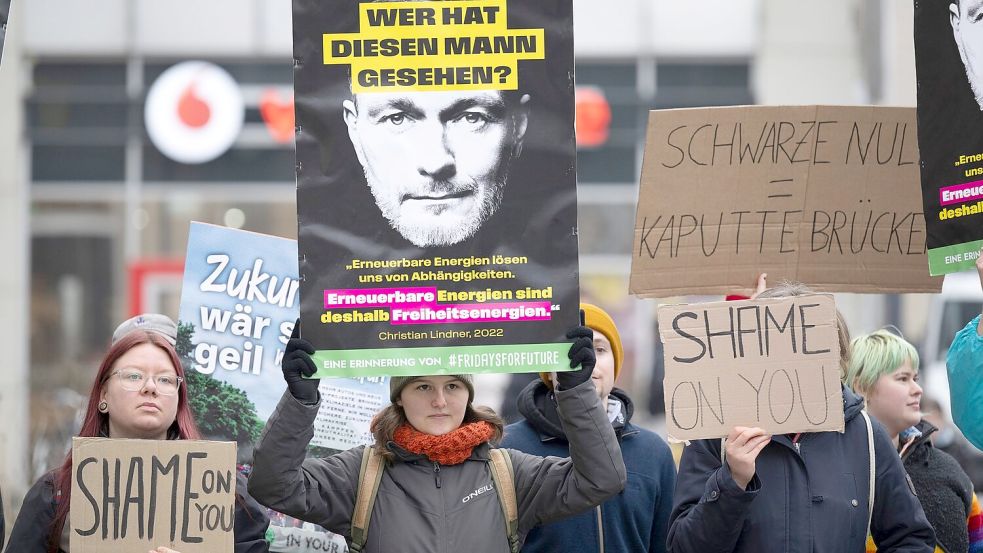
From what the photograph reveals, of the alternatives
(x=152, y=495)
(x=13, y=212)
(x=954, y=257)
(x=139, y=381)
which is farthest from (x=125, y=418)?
(x=13, y=212)

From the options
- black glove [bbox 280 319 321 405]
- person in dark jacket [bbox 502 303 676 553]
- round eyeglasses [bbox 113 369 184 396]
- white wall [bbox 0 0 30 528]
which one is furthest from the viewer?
white wall [bbox 0 0 30 528]

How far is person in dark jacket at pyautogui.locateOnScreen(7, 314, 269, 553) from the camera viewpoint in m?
3.91

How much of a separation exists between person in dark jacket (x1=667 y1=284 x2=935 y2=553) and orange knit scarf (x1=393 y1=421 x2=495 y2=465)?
643 millimetres

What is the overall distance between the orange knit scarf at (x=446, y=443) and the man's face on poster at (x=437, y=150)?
1.95 feet

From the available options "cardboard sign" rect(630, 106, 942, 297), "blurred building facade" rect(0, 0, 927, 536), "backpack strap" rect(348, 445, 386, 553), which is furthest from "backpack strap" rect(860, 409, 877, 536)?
"blurred building facade" rect(0, 0, 927, 536)

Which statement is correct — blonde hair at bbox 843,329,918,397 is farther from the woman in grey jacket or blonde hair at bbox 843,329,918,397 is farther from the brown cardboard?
the brown cardboard

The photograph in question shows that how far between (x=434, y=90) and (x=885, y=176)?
1795mm

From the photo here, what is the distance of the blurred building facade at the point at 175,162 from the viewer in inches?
720

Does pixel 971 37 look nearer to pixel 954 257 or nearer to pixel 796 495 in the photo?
pixel 954 257

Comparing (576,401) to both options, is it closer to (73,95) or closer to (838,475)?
(838,475)

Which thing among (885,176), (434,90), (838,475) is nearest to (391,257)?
(434,90)

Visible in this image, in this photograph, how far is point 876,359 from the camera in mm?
5070

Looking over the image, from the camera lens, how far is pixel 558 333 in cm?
380

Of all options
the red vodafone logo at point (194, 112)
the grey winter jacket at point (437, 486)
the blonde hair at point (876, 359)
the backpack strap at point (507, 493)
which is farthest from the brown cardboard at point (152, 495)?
the red vodafone logo at point (194, 112)
